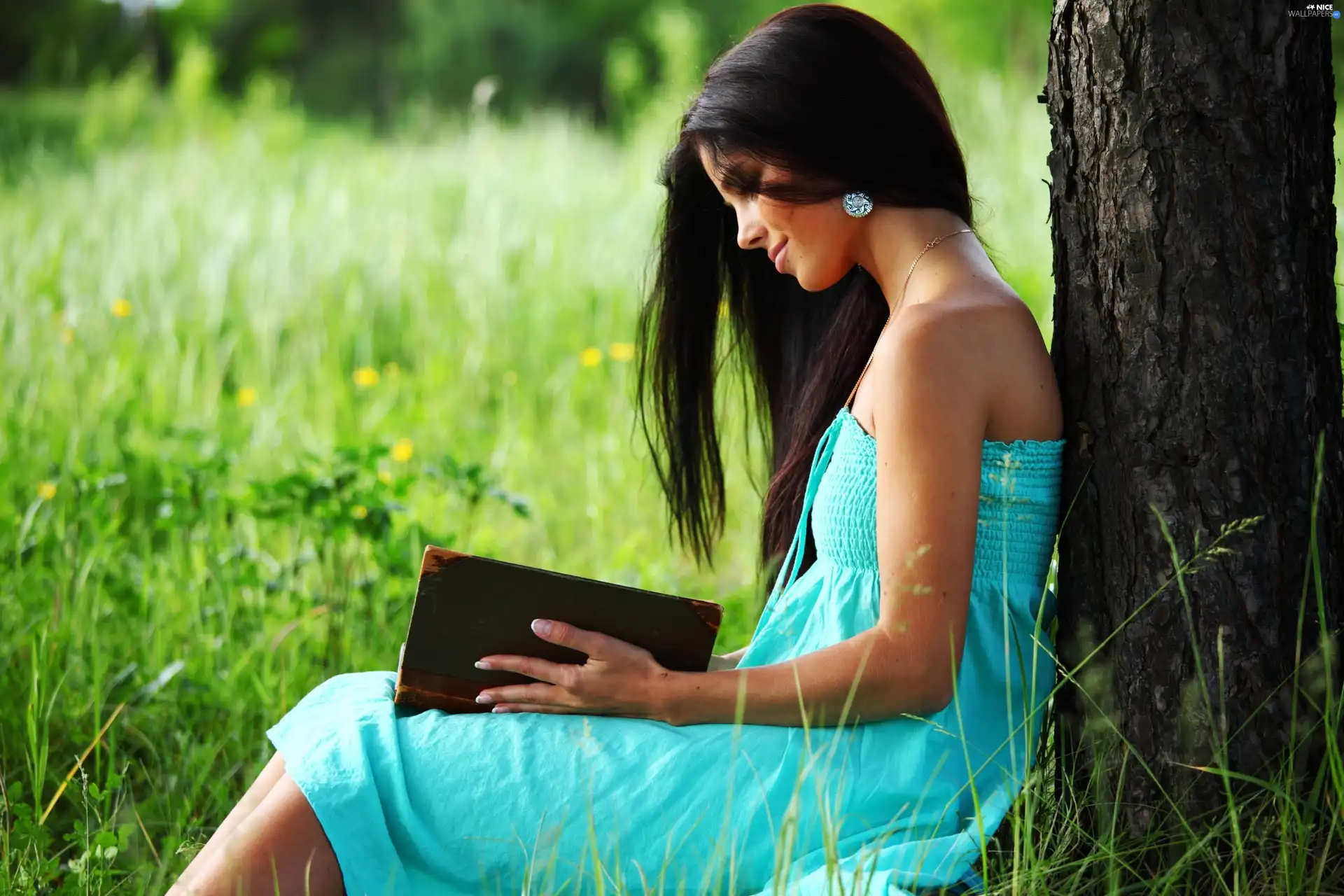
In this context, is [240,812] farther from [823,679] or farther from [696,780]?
[823,679]

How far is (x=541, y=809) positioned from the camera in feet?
5.58

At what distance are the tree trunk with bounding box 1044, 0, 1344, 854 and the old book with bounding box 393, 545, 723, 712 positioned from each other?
21.9 inches

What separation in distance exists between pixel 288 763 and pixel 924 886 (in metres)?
0.82

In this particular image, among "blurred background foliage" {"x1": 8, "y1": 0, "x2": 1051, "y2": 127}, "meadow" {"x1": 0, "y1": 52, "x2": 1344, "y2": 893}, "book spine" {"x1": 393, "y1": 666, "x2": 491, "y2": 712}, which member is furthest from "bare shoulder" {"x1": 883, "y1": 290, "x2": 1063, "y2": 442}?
"blurred background foliage" {"x1": 8, "y1": 0, "x2": 1051, "y2": 127}

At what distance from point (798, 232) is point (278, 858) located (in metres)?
1.11

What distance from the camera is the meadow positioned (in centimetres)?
268

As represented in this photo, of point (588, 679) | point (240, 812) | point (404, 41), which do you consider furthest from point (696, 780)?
point (404, 41)

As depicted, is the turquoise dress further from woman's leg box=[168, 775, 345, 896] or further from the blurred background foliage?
the blurred background foliage

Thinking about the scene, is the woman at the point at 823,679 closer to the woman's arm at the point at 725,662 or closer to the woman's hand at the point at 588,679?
the woman's hand at the point at 588,679

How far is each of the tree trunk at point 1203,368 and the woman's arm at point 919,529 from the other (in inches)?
8.5

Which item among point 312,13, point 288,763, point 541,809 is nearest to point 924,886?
point 541,809

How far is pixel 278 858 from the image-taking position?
65.8 inches

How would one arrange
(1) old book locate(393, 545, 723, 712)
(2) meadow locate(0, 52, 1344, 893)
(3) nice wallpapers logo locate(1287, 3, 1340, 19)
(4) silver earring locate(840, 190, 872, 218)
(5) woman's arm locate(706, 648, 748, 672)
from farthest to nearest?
(2) meadow locate(0, 52, 1344, 893) → (5) woman's arm locate(706, 648, 748, 672) → (4) silver earring locate(840, 190, 872, 218) → (1) old book locate(393, 545, 723, 712) → (3) nice wallpapers logo locate(1287, 3, 1340, 19)

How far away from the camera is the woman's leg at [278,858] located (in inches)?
65.6
